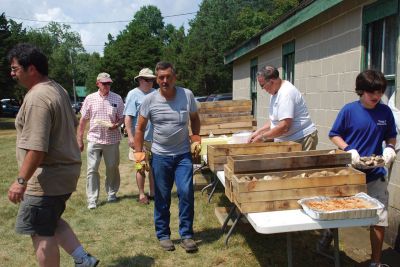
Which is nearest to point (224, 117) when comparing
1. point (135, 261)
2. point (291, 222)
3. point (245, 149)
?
point (245, 149)

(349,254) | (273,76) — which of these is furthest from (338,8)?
(349,254)

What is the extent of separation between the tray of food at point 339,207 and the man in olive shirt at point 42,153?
71.2 inches

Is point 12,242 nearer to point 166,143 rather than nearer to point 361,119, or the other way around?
point 166,143

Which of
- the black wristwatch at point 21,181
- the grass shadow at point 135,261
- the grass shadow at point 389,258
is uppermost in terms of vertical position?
the black wristwatch at point 21,181

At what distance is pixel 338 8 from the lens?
5.78 metres

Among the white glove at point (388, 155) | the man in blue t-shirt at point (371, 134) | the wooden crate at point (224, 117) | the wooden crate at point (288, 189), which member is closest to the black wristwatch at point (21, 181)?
the wooden crate at point (288, 189)

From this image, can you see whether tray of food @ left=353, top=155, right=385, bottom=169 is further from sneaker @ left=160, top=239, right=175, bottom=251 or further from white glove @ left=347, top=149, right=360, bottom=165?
sneaker @ left=160, top=239, right=175, bottom=251

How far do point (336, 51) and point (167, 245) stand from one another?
3.44 m

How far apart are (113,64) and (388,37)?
5014 centimetres

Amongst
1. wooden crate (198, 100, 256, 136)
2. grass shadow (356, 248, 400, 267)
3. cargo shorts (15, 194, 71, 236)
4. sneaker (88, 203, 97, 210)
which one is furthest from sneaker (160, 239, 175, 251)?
wooden crate (198, 100, 256, 136)

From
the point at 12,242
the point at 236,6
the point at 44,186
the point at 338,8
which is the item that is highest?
the point at 236,6

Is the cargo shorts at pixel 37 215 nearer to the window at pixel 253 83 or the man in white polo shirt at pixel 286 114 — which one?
the man in white polo shirt at pixel 286 114

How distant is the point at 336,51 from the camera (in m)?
5.89

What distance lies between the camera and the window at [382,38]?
4.56m
